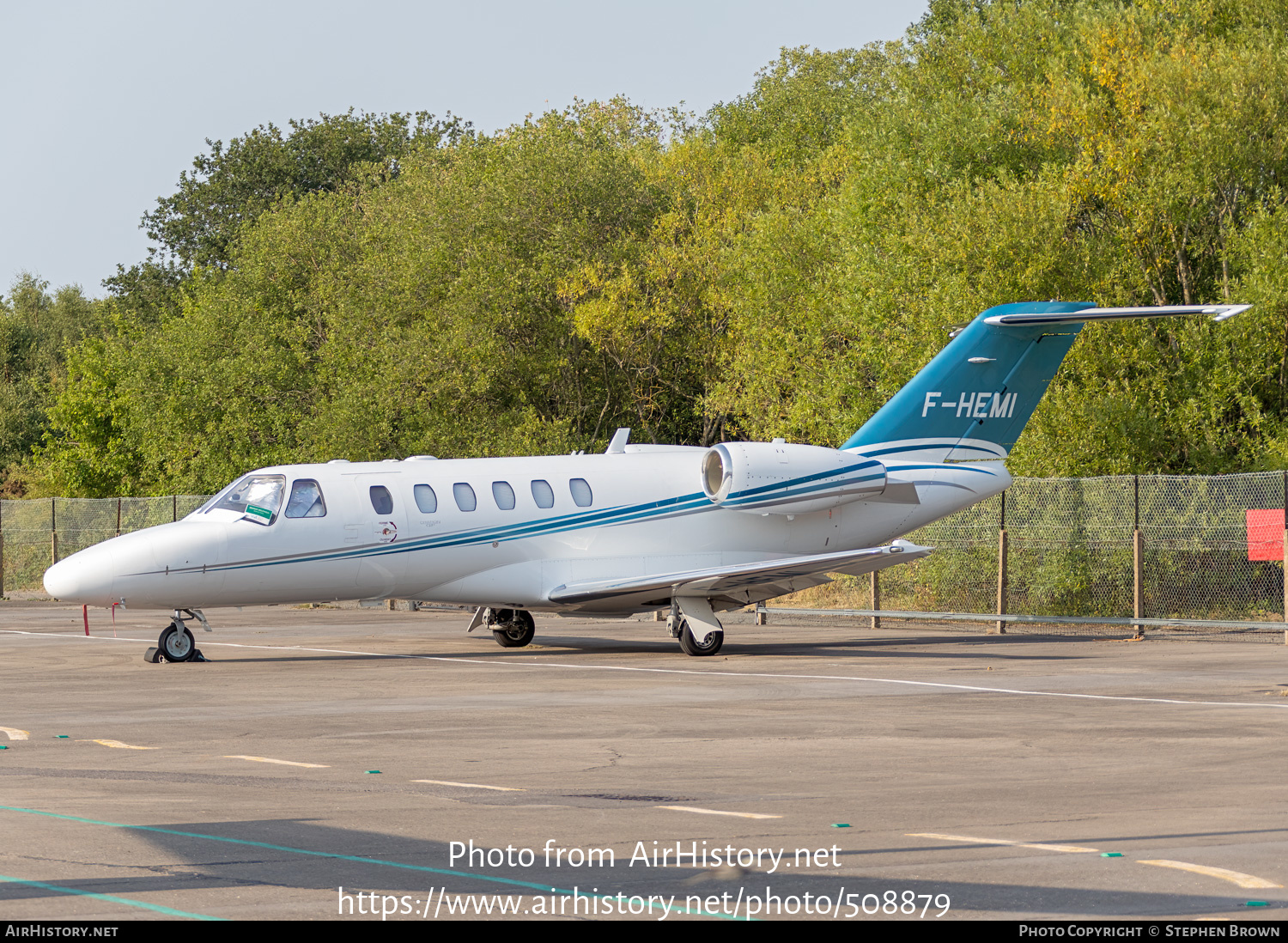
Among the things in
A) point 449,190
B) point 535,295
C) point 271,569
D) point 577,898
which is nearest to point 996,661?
point 271,569

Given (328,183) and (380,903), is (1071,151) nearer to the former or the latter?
(380,903)

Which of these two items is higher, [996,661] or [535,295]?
[535,295]

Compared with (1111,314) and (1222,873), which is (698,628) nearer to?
(1111,314)

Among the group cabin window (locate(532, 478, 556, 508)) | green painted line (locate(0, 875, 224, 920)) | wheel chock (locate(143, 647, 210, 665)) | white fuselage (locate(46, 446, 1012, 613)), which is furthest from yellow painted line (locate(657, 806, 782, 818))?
wheel chock (locate(143, 647, 210, 665))

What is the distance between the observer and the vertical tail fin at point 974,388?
25.2 metres

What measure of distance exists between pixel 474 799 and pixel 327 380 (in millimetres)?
42024

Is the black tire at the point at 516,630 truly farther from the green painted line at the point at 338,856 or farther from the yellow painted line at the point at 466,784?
the green painted line at the point at 338,856

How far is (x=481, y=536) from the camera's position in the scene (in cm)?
2302

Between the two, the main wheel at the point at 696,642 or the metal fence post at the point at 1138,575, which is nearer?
the main wheel at the point at 696,642

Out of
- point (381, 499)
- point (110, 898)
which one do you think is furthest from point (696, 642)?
point (110, 898)

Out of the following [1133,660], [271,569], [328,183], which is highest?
[328,183]

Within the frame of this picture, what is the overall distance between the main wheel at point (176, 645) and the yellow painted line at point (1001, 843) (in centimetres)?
1559

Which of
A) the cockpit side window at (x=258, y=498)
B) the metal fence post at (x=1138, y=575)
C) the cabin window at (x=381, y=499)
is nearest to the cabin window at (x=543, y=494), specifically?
the cabin window at (x=381, y=499)
